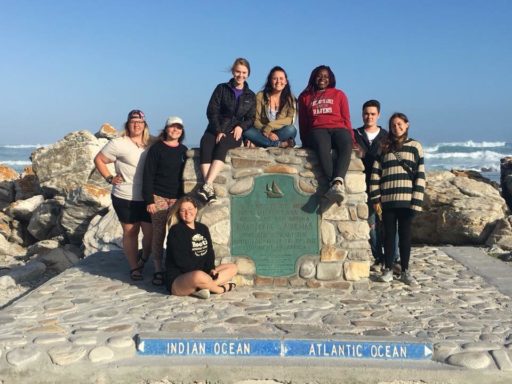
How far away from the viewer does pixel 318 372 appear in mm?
4074

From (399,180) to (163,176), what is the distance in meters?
2.51

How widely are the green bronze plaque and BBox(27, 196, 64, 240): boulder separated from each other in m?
6.30

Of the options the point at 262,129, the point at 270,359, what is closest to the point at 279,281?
the point at 262,129

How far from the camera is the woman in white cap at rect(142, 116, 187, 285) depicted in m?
6.05

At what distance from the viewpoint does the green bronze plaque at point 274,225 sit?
6191mm

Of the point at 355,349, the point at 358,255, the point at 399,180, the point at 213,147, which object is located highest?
the point at 213,147

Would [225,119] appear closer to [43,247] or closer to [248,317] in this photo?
[248,317]

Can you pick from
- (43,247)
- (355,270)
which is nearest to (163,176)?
(355,270)

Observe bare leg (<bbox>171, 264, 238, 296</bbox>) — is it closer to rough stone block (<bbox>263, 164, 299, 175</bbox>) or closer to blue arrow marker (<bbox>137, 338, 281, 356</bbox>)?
rough stone block (<bbox>263, 164, 299, 175</bbox>)

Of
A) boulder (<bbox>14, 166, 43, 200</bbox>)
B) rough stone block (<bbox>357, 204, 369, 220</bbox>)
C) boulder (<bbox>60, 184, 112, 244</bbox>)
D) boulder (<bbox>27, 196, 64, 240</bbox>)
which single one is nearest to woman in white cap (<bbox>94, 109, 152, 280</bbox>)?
rough stone block (<bbox>357, 204, 369, 220</bbox>)

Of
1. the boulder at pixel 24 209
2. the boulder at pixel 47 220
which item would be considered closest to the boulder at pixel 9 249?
the boulder at pixel 47 220

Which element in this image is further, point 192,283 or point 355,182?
point 355,182

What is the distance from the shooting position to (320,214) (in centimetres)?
618

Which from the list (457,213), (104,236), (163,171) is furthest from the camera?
(457,213)
